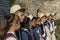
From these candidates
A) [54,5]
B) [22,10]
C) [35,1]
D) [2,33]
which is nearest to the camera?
Result: [2,33]

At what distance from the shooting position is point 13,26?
5.16 metres

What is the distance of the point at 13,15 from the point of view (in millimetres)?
5277

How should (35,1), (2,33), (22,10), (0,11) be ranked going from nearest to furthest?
(2,33), (22,10), (0,11), (35,1)

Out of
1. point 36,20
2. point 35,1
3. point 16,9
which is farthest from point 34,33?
point 35,1

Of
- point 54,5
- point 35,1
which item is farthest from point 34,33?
point 54,5

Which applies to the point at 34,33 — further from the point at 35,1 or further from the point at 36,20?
the point at 35,1

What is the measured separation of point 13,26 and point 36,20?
8.35 ft

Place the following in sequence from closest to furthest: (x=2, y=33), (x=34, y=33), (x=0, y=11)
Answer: (x=2, y=33) < (x=34, y=33) < (x=0, y=11)

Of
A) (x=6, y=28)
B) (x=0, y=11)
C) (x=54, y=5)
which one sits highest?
(x=6, y=28)

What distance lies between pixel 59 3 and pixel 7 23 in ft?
69.3

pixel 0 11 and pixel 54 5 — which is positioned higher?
pixel 0 11

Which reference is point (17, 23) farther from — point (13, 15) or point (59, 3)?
point (59, 3)

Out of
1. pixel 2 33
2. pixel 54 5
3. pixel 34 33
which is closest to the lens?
pixel 2 33

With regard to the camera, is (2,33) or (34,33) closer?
(2,33)
